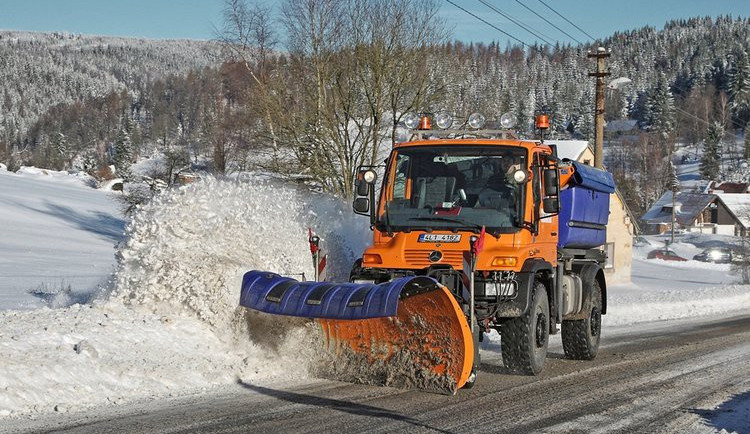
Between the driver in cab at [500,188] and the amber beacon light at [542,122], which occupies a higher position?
the amber beacon light at [542,122]

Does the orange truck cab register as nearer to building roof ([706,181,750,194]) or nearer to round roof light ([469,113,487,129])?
round roof light ([469,113,487,129])

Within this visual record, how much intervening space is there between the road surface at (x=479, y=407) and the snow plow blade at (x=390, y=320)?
27 cm

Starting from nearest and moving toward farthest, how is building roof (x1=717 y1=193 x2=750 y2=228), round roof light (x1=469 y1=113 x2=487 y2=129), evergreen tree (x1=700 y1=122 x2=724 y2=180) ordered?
round roof light (x1=469 y1=113 x2=487 y2=129) → building roof (x1=717 y1=193 x2=750 y2=228) → evergreen tree (x1=700 y1=122 x2=724 y2=180)

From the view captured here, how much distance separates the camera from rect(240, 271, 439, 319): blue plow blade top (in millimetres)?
7422

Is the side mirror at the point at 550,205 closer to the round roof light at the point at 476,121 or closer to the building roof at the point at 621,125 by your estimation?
the round roof light at the point at 476,121

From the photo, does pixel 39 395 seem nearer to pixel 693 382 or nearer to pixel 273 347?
pixel 273 347

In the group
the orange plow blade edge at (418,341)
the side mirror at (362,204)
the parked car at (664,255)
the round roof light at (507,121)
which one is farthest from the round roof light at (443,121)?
the parked car at (664,255)

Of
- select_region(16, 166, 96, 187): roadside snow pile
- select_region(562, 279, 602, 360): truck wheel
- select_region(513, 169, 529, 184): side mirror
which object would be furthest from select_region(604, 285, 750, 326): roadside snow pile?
select_region(16, 166, 96, 187): roadside snow pile

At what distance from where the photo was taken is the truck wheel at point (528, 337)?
27.9 feet

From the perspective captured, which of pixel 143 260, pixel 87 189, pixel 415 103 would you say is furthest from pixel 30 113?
pixel 143 260

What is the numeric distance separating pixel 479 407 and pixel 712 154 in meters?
123

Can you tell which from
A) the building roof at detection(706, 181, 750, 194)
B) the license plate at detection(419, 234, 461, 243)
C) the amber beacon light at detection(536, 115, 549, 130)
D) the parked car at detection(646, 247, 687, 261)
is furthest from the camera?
the building roof at detection(706, 181, 750, 194)

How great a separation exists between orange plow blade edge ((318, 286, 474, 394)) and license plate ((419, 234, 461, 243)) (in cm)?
101

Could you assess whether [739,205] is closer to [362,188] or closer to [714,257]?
[714,257]
